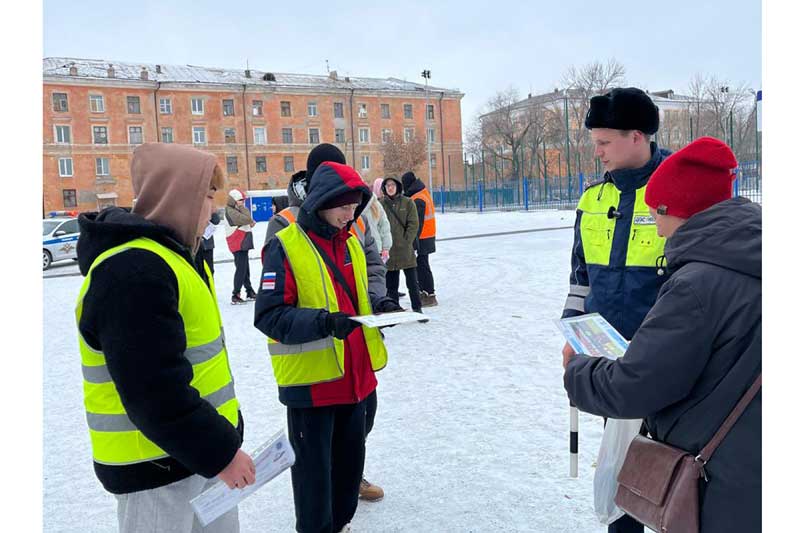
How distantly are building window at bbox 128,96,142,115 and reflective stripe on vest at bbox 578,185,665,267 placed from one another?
5889cm

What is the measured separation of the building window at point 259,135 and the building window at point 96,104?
12.5 m

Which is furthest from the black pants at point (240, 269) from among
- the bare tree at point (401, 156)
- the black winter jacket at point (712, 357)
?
the bare tree at point (401, 156)

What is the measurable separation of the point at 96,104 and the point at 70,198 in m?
8.19

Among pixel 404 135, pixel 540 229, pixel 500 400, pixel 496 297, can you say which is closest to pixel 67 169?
pixel 404 135

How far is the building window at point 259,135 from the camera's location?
58875 millimetres

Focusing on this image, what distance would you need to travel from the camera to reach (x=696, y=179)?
1839 millimetres

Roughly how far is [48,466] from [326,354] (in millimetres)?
2368

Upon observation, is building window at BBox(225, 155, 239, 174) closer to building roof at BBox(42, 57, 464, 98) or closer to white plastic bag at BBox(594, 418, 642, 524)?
building roof at BBox(42, 57, 464, 98)

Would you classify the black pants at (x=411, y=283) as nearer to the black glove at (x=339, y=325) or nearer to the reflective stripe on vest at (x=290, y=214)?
the reflective stripe on vest at (x=290, y=214)

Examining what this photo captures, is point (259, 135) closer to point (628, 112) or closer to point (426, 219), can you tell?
point (426, 219)

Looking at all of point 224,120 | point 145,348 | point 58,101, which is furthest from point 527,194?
point 58,101

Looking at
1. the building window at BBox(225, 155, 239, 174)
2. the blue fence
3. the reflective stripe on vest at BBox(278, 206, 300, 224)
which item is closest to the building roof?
the building window at BBox(225, 155, 239, 174)

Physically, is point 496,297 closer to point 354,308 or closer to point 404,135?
point 354,308

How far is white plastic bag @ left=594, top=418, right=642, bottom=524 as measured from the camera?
245 cm
